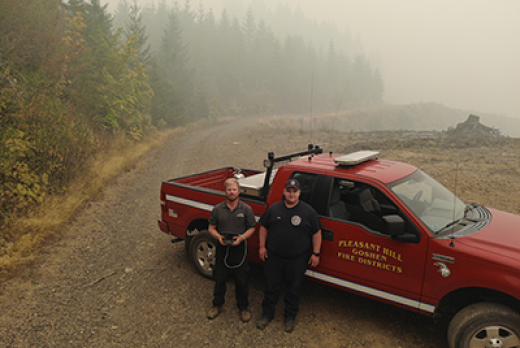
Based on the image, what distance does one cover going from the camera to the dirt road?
12.7 feet

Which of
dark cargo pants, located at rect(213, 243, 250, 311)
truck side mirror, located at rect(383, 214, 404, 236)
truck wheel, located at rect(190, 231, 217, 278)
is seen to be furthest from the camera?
truck wheel, located at rect(190, 231, 217, 278)

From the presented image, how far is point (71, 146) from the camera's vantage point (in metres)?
9.01

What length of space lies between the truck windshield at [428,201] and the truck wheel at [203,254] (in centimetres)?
280

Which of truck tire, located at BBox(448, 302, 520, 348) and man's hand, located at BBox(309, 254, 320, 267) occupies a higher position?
man's hand, located at BBox(309, 254, 320, 267)

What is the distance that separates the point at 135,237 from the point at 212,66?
63.3 m

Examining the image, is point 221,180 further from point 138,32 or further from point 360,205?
point 138,32

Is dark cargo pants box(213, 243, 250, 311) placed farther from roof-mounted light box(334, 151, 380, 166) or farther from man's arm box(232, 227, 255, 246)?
roof-mounted light box(334, 151, 380, 166)

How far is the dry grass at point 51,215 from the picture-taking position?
558cm

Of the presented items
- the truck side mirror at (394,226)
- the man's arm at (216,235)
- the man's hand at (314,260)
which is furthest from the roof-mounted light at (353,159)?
the man's arm at (216,235)

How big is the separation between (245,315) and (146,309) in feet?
4.64

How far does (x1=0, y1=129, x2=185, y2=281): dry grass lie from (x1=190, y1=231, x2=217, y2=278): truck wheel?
294 centimetres

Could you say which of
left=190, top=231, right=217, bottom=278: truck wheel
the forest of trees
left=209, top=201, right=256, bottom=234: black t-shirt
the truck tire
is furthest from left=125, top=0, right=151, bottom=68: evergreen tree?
the truck tire

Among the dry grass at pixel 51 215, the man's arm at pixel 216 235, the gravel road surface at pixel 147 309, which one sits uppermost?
the man's arm at pixel 216 235

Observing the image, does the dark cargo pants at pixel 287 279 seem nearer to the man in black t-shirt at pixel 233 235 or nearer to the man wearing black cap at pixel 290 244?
the man wearing black cap at pixel 290 244
